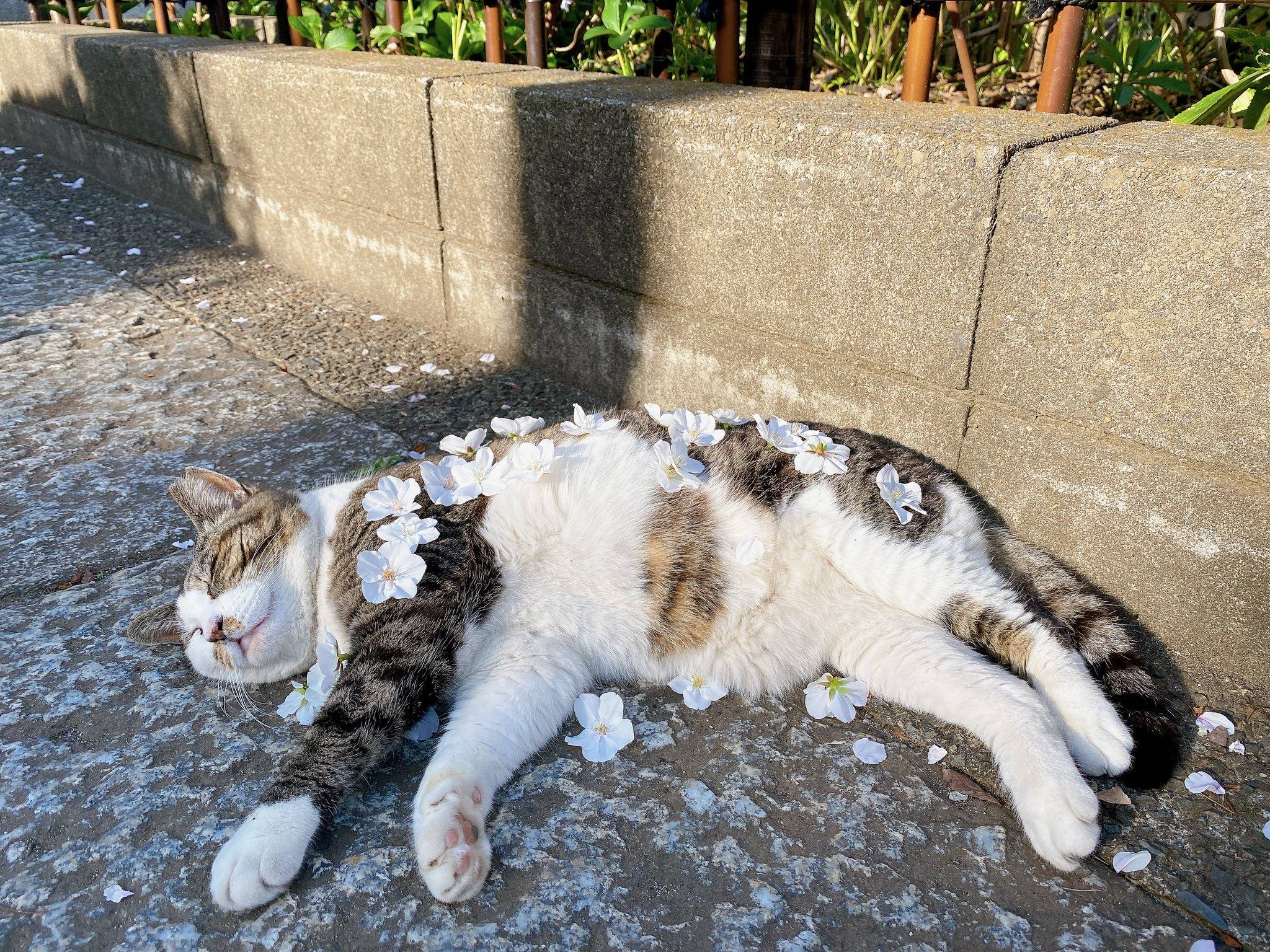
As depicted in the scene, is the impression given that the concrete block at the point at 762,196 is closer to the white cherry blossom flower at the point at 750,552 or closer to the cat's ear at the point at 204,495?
the white cherry blossom flower at the point at 750,552

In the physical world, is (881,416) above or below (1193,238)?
below

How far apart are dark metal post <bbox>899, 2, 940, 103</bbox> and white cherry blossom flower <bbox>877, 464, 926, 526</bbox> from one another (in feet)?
4.32

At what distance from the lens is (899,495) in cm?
234

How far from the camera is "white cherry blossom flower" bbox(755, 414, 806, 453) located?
246 centimetres

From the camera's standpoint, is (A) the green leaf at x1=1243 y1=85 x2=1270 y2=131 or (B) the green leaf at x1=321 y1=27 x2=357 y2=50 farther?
Answer: (B) the green leaf at x1=321 y1=27 x2=357 y2=50

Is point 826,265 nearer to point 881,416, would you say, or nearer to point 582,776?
point 881,416

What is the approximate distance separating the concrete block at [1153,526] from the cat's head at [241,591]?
1.88m

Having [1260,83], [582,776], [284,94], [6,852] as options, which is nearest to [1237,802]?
[582,776]

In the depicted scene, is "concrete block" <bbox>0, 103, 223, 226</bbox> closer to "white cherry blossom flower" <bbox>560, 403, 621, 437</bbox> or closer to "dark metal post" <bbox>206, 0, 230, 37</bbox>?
"dark metal post" <bbox>206, 0, 230, 37</bbox>

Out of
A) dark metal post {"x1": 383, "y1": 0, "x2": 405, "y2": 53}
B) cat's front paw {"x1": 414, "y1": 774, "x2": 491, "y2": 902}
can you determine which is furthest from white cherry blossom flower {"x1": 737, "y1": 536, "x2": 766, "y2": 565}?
dark metal post {"x1": 383, "y1": 0, "x2": 405, "y2": 53}

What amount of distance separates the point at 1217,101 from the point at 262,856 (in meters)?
3.24

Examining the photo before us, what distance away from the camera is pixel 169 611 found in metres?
2.40

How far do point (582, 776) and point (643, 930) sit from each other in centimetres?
42

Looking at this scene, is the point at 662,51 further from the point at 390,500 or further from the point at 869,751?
the point at 869,751
